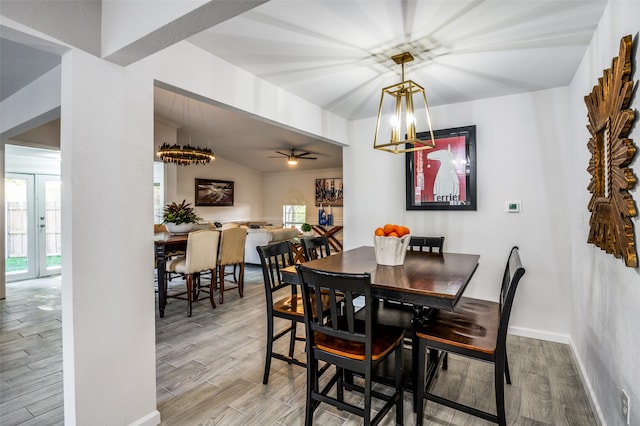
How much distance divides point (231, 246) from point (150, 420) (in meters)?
2.44

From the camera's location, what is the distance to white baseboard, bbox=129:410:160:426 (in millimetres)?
1733

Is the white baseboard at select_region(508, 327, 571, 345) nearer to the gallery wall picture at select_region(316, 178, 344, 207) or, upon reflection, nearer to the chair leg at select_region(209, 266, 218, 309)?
the chair leg at select_region(209, 266, 218, 309)

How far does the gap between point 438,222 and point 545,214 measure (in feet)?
3.09

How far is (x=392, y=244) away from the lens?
2174 millimetres

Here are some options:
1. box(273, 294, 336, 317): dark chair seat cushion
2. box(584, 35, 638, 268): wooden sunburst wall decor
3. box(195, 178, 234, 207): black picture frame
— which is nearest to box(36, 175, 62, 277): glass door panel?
box(195, 178, 234, 207): black picture frame

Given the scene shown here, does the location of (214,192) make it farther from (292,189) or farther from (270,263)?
(270,263)

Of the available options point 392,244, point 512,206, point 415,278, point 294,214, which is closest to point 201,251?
point 392,244

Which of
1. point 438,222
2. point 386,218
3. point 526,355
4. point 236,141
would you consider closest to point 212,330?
point 386,218

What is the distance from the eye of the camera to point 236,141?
7.54 meters

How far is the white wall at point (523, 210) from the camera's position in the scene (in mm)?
2879

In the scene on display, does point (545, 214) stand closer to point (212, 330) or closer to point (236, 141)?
point (212, 330)

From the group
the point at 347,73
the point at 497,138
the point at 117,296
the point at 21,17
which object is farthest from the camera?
the point at 497,138

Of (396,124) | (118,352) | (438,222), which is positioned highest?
(396,124)

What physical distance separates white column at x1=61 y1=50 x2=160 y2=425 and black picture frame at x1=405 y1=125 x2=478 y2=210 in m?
2.63
